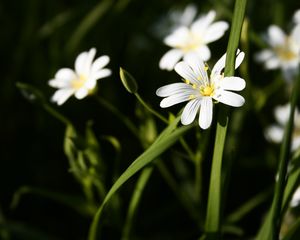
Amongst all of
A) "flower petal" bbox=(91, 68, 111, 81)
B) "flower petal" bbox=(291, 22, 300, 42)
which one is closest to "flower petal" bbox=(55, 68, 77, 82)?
"flower petal" bbox=(91, 68, 111, 81)

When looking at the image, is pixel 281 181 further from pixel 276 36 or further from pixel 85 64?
pixel 276 36

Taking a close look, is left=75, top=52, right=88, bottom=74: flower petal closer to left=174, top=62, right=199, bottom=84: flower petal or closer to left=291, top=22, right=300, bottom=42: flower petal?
left=174, top=62, right=199, bottom=84: flower petal

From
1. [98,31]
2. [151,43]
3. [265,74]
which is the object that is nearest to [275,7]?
[265,74]

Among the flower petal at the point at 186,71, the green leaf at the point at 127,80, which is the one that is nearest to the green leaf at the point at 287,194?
the flower petal at the point at 186,71

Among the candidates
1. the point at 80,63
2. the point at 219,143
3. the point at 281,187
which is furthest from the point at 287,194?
the point at 80,63

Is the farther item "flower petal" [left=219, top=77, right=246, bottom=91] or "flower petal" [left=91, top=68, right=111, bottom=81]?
"flower petal" [left=91, top=68, right=111, bottom=81]
